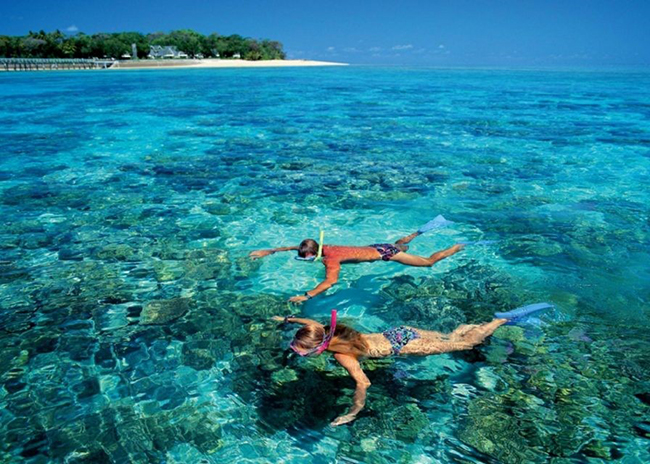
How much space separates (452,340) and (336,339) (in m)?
1.44

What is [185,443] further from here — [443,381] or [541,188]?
[541,188]

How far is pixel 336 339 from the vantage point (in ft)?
15.2

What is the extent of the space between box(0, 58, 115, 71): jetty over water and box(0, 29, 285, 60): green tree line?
58.7 feet

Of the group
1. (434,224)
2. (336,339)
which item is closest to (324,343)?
(336,339)

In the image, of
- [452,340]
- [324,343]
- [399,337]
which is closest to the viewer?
[324,343]

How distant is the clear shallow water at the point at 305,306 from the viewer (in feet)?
13.8

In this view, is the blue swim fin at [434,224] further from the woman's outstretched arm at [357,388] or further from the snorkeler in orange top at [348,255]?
the woman's outstretched arm at [357,388]

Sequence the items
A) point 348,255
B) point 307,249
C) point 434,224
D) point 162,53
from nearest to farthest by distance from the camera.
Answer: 1. point 307,249
2. point 348,255
3. point 434,224
4. point 162,53

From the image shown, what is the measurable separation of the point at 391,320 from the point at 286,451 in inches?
92.7

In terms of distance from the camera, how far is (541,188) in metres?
11.4

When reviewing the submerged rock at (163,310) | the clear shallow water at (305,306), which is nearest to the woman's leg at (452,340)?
the clear shallow water at (305,306)

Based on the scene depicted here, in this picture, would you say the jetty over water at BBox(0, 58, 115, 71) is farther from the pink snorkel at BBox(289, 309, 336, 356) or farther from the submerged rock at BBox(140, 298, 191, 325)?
the pink snorkel at BBox(289, 309, 336, 356)

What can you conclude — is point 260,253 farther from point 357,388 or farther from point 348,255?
point 357,388

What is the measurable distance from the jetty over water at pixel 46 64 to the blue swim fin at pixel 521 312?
246ft
